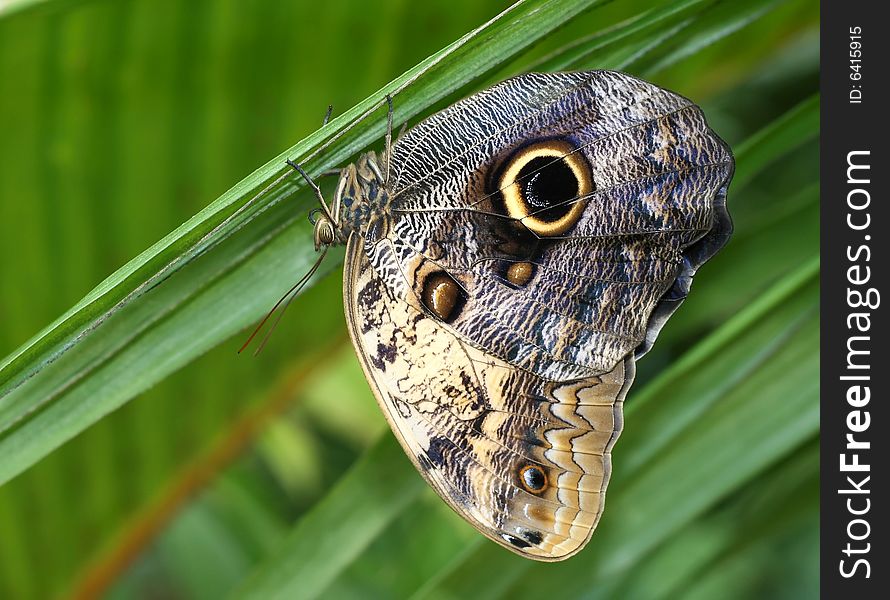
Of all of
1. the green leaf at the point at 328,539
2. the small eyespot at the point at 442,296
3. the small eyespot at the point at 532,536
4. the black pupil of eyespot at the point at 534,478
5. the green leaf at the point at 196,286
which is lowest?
the small eyespot at the point at 532,536

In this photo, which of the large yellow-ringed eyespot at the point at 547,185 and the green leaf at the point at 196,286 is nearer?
the green leaf at the point at 196,286

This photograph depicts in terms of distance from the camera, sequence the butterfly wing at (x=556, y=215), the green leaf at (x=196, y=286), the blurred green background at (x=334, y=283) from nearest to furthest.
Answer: the green leaf at (x=196, y=286) → the butterfly wing at (x=556, y=215) → the blurred green background at (x=334, y=283)

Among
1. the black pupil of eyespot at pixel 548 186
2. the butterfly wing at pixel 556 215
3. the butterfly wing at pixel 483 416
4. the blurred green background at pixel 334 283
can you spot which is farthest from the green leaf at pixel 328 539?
the black pupil of eyespot at pixel 548 186

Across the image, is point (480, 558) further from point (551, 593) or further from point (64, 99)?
point (64, 99)

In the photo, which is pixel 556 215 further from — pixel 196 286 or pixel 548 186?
pixel 196 286

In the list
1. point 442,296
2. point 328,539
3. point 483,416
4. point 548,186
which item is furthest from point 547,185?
point 328,539

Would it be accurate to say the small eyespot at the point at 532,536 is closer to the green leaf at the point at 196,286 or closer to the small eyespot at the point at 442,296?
the small eyespot at the point at 442,296

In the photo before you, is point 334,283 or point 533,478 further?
point 334,283
